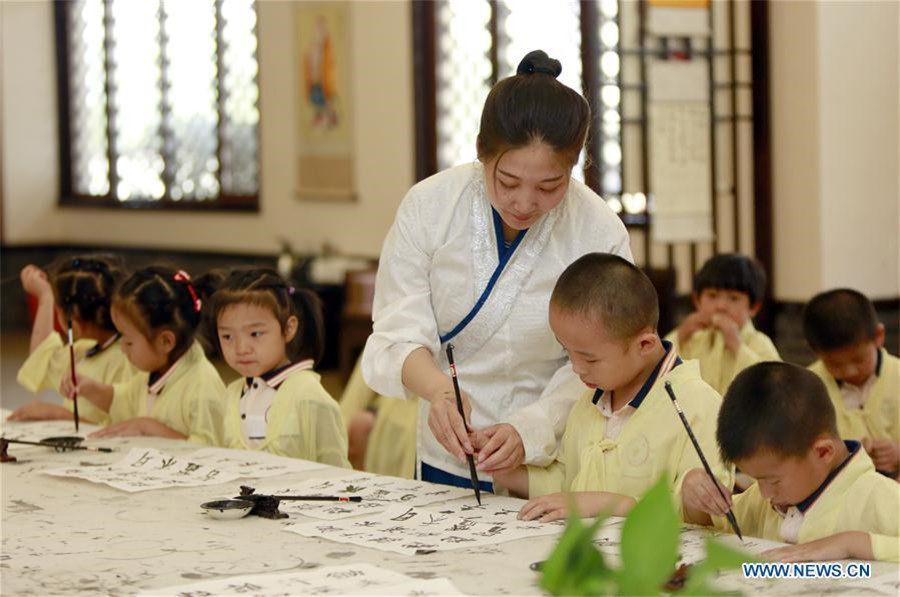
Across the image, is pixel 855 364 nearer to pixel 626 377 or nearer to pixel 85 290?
pixel 626 377

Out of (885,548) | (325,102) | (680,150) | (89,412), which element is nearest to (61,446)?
(89,412)

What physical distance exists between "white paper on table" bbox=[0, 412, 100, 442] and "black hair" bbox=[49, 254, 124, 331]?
45cm

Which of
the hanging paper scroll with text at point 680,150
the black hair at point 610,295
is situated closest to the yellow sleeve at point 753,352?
the hanging paper scroll with text at point 680,150

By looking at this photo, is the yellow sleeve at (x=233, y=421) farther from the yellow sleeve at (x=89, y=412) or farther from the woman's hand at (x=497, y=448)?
the woman's hand at (x=497, y=448)

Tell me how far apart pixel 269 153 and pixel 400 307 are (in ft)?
24.2

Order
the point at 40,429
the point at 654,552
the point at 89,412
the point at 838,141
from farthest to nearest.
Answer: the point at 838,141 < the point at 89,412 < the point at 40,429 < the point at 654,552

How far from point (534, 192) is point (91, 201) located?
1009 centimetres

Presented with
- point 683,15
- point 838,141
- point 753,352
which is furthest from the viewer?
point 683,15

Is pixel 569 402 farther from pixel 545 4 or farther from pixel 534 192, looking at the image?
pixel 545 4

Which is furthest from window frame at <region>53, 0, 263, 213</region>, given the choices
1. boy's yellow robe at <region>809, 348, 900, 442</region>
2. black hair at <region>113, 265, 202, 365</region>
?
boy's yellow robe at <region>809, 348, 900, 442</region>

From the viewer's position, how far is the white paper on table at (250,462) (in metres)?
2.85

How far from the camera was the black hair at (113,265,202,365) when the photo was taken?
367 cm

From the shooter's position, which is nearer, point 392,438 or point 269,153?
point 392,438

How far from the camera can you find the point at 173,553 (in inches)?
84.9
